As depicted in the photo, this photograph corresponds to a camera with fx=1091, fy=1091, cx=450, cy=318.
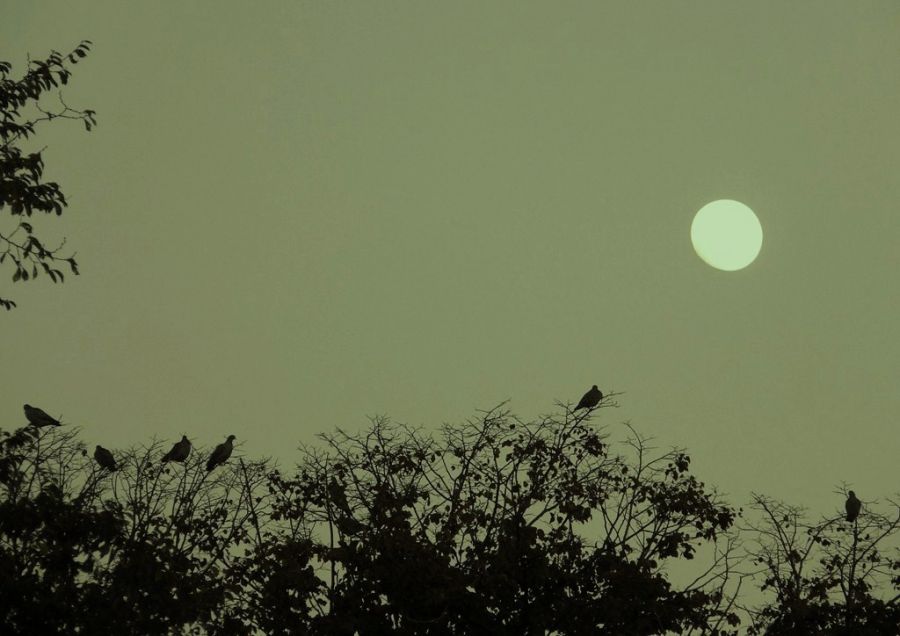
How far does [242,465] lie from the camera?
88.9 feet

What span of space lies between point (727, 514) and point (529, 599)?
5150 millimetres

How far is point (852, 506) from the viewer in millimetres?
25953

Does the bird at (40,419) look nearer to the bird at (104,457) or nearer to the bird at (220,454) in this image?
the bird at (104,457)

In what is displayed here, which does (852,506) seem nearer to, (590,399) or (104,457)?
(590,399)

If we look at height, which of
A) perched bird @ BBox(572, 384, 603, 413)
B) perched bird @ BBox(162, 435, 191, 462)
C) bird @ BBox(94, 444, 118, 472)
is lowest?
bird @ BBox(94, 444, 118, 472)

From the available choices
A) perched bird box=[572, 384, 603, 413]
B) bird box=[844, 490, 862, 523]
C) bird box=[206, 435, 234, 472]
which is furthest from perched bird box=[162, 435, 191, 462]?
bird box=[844, 490, 862, 523]

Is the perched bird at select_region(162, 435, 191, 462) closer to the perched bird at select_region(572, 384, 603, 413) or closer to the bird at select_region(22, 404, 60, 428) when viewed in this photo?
the bird at select_region(22, 404, 60, 428)

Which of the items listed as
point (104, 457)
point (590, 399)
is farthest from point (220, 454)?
point (590, 399)

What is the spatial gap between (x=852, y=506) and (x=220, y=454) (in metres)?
15.2

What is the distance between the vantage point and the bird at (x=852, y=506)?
2594 centimetres

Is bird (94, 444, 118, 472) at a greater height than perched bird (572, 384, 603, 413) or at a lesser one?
lesser

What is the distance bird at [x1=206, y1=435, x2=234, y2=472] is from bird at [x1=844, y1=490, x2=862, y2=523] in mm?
14893

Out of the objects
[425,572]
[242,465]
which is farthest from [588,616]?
[242,465]

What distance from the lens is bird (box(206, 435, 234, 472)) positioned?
26375 millimetres
